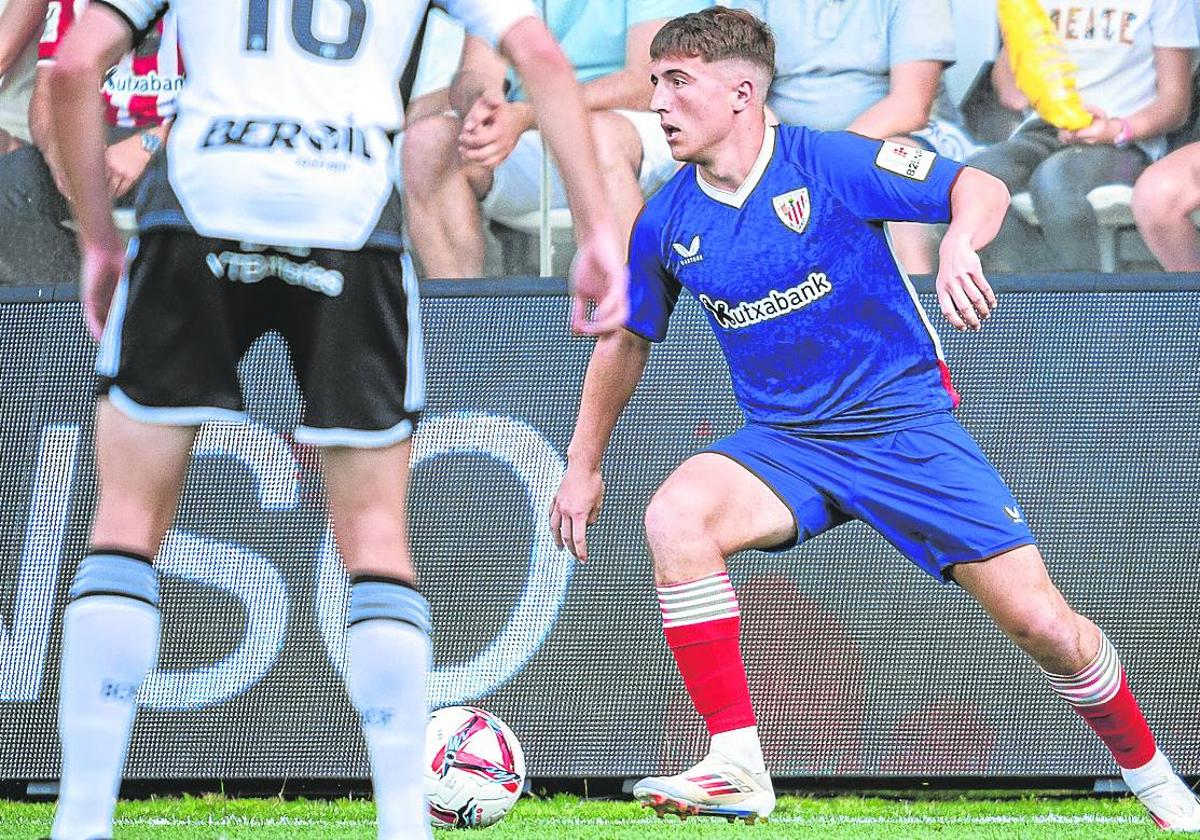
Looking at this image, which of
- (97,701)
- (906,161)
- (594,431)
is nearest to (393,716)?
(97,701)

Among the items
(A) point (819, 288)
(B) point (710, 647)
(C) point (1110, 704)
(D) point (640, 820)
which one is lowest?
(D) point (640, 820)

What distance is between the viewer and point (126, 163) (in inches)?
199

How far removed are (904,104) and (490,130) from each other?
54.0 inches

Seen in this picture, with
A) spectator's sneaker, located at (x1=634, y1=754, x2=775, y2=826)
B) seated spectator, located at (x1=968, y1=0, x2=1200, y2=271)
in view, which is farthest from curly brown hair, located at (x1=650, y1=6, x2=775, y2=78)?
seated spectator, located at (x1=968, y1=0, x2=1200, y2=271)

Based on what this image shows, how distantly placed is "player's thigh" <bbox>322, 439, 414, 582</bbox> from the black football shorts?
37 millimetres

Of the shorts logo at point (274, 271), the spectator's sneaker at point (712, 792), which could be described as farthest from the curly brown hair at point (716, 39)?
the spectator's sneaker at point (712, 792)

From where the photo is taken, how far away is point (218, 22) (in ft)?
8.11

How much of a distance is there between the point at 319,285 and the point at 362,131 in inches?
10.4

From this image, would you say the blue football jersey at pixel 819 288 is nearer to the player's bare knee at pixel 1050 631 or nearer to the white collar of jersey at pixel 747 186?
the white collar of jersey at pixel 747 186

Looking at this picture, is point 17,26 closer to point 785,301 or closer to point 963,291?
point 785,301

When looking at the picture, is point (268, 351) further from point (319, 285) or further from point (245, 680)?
point (319, 285)

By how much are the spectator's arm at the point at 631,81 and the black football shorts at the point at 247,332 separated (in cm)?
266

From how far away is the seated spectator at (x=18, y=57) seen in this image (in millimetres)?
5129

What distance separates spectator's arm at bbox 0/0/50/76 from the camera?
512 cm
